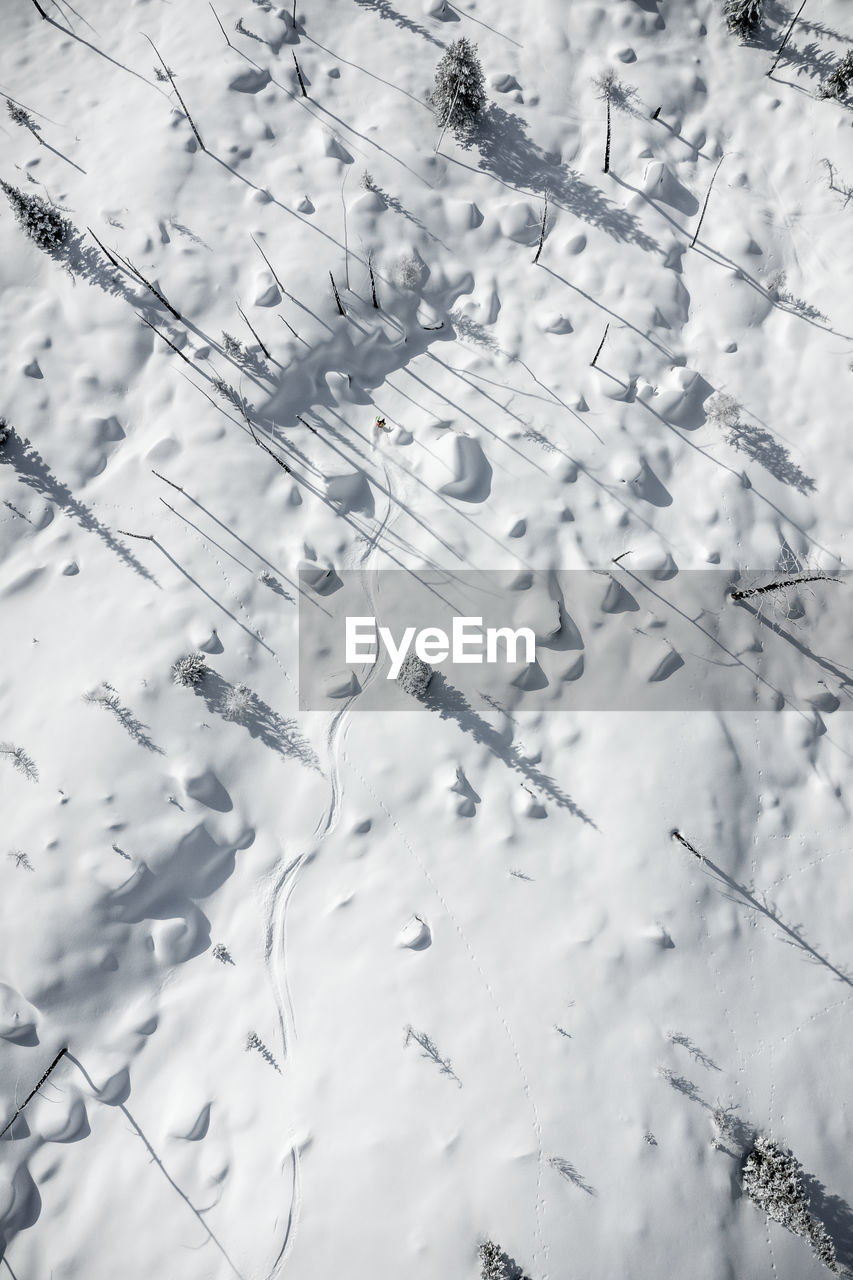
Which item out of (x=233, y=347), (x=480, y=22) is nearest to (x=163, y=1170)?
(x=233, y=347)

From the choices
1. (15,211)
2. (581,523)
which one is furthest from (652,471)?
(15,211)

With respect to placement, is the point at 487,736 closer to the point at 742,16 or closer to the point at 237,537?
the point at 237,537

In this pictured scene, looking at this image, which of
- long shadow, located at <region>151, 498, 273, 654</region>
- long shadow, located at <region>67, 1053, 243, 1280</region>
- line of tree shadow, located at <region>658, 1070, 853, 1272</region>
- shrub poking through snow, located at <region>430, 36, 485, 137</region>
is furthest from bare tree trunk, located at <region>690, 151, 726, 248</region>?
long shadow, located at <region>67, 1053, 243, 1280</region>

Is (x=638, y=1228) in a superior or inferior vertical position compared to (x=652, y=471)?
inferior

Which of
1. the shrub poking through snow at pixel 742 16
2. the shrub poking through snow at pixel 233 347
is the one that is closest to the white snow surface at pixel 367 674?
the shrub poking through snow at pixel 233 347

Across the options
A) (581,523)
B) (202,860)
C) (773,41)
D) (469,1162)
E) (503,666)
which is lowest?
(469,1162)

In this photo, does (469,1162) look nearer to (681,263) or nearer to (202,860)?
(202,860)

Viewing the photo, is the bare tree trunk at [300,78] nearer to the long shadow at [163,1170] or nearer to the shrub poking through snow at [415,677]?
the shrub poking through snow at [415,677]

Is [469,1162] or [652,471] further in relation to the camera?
[652,471]
